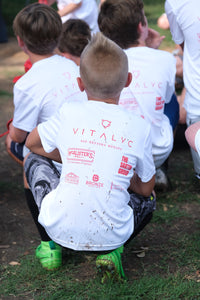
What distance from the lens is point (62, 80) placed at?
10.4 ft

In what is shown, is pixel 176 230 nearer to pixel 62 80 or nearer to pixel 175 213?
pixel 175 213

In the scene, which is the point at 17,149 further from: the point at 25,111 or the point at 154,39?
the point at 154,39

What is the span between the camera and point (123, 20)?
3.48 m

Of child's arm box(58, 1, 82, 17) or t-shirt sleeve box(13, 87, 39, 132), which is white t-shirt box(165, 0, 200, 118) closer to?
t-shirt sleeve box(13, 87, 39, 132)

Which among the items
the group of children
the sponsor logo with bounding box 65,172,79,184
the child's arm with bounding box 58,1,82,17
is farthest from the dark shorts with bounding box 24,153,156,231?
the child's arm with bounding box 58,1,82,17

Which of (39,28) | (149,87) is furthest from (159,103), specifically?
(39,28)

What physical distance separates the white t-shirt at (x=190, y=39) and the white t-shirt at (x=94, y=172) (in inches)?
42.4

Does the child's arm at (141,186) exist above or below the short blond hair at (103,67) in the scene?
below

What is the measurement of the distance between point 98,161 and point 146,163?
0.27 metres

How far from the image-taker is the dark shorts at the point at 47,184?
2.73m

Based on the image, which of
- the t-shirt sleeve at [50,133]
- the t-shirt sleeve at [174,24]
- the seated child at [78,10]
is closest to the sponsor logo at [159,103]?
the t-shirt sleeve at [174,24]

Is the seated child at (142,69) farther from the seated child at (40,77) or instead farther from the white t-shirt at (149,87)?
the seated child at (40,77)

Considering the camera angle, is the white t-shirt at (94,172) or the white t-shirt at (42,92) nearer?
the white t-shirt at (94,172)

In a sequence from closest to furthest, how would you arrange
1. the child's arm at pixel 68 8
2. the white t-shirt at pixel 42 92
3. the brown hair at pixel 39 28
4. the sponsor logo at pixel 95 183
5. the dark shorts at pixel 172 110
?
1. the sponsor logo at pixel 95 183
2. the white t-shirt at pixel 42 92
3. the brown hair at pixel 39 28
4. the dark shorts at pixel 172 110
5. the child's arm at pixel 68 8
